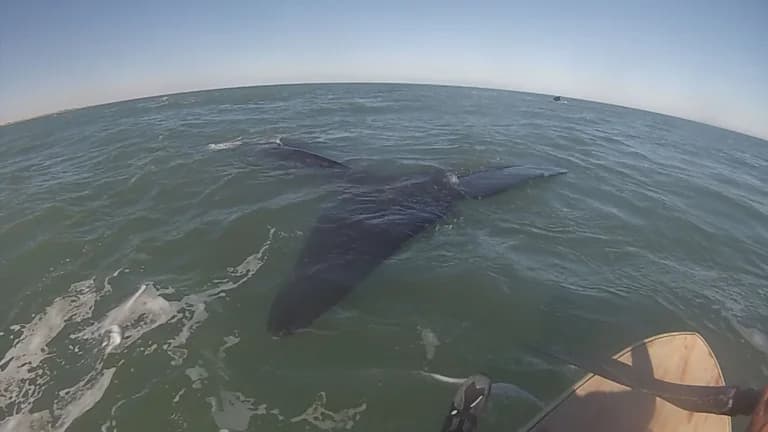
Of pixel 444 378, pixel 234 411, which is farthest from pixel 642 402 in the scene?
pixel 234 411

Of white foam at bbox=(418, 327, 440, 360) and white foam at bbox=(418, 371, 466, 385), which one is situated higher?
white foam at bbox=(418, 327, 440, 360)

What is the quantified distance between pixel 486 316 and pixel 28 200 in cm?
1904

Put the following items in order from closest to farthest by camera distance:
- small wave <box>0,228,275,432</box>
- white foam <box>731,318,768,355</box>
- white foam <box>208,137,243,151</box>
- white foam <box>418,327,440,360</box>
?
small wave <box>0,228,275,432</box>, white foam <box>418,327,440,360</box>, white foam <box>731,318,768,355</box>, white foam <box>208,137,243,151</box>

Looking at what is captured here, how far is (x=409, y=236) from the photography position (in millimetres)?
10555

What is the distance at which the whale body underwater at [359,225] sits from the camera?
309 inches

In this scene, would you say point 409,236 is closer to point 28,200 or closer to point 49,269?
point 49,269

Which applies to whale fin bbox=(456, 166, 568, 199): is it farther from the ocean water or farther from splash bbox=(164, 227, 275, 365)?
splash bbox=(164, 227, 275, 365)

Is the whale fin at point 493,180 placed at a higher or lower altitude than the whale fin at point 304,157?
lower

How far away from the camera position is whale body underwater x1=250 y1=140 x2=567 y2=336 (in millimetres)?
7846

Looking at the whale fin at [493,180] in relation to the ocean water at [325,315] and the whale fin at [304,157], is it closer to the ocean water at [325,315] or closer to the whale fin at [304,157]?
the ocean water at [325,315]

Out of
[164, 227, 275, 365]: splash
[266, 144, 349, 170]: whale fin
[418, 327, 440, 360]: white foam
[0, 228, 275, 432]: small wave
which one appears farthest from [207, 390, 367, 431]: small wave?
[266, 144, 349, 170]: whale fin

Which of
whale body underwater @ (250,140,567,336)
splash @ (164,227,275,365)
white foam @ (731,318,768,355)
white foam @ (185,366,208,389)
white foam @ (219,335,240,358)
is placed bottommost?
white foam @ (185,366,208,389)

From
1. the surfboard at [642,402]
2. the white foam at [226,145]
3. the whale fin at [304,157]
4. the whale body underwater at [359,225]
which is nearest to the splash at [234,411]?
the whale body underwater at [359,225]

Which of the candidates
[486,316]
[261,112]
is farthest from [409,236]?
A: [261,112]
